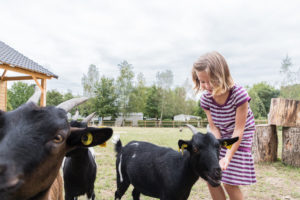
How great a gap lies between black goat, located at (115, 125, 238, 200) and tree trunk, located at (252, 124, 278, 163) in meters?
4.59

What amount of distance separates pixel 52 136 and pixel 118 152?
2817 millimetres

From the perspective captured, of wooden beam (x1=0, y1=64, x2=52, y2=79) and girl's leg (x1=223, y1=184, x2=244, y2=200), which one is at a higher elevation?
wooden beam (x1=0, y1=64, x2=52, y2=79)

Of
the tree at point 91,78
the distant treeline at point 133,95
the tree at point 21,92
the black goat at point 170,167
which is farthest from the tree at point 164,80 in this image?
the black goat at point 170,167

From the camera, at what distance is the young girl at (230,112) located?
92.2 inches

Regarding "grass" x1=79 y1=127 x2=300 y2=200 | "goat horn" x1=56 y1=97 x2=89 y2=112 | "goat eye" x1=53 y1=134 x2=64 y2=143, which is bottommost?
"grass" x1=79 y1=127 x2=300 y2=200

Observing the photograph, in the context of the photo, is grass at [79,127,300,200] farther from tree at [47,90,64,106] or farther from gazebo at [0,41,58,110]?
tree at [47,90,64,106]

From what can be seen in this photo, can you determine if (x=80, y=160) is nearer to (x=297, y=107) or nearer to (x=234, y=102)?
(x=234, y=102)

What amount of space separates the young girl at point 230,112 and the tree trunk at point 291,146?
195 inches

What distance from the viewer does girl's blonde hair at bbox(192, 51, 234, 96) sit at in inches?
91.5

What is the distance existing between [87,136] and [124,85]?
43.0 meters

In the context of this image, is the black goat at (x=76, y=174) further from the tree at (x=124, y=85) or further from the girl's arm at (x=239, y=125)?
the tree at (x=124, y=85)

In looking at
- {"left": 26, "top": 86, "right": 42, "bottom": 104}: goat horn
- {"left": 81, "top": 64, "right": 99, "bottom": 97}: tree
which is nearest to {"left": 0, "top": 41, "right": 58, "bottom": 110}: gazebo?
{"left": 26, "top": 86, "right": 42, "bottom": 104}: goat horn

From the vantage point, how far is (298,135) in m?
6.37

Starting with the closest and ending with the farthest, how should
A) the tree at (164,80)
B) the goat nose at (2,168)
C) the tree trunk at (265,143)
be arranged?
1. the goat nose at (2,168)
2. the tree trunk at (265,143)
3. the tree at (164,80)
